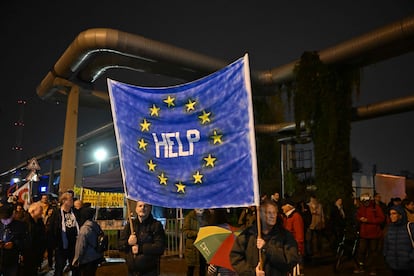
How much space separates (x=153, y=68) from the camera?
17625 mm

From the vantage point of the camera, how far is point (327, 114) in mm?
18031

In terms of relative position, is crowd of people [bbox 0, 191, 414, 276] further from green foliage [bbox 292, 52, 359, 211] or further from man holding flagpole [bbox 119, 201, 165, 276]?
green foliage [bbox 292, 52, 359, 211]

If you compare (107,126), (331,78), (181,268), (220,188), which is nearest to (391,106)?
(331,78)

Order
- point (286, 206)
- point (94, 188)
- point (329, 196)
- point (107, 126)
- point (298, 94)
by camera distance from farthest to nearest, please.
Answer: point (107, 126)
point (298, 94)
point (329, 196)
point (94, 188)
point (286, 206)

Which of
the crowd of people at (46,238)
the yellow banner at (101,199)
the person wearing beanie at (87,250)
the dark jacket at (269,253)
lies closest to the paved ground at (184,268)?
the crowd of people at (46,238)

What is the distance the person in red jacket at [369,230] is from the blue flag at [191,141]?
747cm

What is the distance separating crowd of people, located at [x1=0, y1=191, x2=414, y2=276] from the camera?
4535mm

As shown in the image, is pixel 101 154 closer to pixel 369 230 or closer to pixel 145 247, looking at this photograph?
pixel 369 230

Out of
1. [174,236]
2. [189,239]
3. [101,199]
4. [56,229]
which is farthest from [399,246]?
[101,199]

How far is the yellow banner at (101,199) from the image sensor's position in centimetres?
1766

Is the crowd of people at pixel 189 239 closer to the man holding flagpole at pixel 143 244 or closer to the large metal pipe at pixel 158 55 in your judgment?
the man holding flagpole at pixel 143 244

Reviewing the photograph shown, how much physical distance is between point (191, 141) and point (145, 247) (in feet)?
5.46

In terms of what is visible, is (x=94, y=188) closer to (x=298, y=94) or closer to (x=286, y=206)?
(x=286, y=206)

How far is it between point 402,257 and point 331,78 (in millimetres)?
11663
